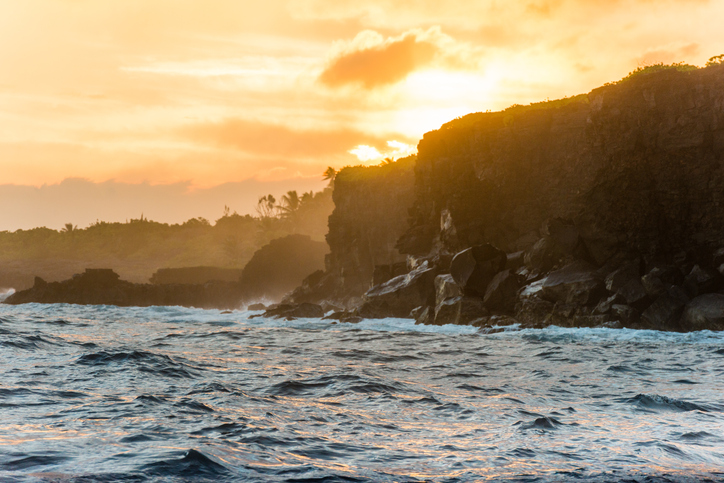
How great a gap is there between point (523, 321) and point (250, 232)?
80073 millimetres

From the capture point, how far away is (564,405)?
8445 millimetres

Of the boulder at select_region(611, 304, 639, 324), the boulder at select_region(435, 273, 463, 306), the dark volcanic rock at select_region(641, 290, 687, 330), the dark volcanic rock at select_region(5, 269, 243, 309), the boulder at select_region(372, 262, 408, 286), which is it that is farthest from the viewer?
the dark volcanic rock at select_region(5, 269, 243, 309)

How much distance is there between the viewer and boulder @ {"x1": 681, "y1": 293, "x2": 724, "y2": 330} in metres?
19.1

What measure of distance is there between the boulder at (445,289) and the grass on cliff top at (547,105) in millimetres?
10052

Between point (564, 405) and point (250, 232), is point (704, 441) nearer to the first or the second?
Result: point (564, 405)

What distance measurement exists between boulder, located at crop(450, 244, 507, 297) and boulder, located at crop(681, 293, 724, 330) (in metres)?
8.25

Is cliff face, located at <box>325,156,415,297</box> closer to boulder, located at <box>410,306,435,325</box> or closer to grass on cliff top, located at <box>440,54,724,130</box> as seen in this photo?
grass on cliff top, located at <box>440,54,724,130</box>

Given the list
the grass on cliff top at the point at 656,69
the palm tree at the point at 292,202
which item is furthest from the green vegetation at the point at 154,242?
the grass on cliff top at the point at 656,69

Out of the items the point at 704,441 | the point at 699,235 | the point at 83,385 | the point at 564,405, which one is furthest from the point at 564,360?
the point at 699,235

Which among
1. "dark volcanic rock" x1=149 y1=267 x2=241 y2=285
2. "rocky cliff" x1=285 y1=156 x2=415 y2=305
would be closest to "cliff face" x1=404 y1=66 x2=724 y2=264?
"rocky cliff" x1=285 y1=156 x2=415 y2=305

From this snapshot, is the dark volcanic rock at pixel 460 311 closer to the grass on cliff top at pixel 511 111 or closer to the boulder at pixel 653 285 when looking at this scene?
the boulder at pixel 653 285

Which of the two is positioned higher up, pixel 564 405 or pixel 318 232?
pixel 318 232

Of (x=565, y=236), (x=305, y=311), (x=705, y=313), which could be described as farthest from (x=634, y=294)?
(x=305, y=311)

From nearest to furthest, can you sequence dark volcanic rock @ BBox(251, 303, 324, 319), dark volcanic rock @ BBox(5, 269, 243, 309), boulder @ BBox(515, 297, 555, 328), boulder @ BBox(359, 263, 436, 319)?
boulder @ BBox(515, 297, 555, 328) < boulder @ BBox(359, 263, 436, 319) < dark volcanic rock @ BBox(251, 303, 324, 319) < dark volcanic rock @ BBox(5, 269, 243, 309)
